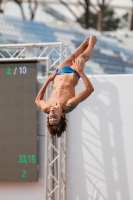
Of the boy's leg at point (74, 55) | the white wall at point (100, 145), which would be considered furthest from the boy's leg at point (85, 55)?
the white wall at point (100, 145)

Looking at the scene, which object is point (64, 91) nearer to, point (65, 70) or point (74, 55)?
point (65, 70)

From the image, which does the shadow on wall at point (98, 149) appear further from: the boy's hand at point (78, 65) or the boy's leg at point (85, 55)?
the boy's hand at point (78, 65)

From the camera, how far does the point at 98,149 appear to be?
6391 millimetres

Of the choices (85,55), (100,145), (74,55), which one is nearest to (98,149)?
(100,145)

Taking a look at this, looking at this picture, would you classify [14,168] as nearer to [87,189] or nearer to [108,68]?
[87,189]

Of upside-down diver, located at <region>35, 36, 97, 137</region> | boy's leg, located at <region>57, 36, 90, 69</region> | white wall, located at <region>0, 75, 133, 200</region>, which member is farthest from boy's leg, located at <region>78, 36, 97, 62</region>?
white wall, located at <region>0, 75, 133, 200</region>

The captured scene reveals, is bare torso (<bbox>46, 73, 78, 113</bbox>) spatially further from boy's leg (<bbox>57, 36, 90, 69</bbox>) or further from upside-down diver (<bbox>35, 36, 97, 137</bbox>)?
boy's leg (<bbox>57, 36, 90, 69</bbox>)

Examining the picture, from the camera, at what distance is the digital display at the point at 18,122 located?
6270 mm

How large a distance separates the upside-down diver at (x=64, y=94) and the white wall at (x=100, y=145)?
6.67 ft

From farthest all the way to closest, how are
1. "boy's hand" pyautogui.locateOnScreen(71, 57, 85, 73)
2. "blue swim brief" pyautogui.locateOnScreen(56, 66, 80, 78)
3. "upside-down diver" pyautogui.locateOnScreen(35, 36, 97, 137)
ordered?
"blue swim brief" pyautogui.locateOnScreen(56, 66, 80, 78) → "boy's hand" pyautogui.locateOnScreen(71, 57, 85, 73) → "upside-down diver" pyautogui.locateOnScreen(35, 36, 97, 137)

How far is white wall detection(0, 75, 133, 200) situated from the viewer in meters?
6.30

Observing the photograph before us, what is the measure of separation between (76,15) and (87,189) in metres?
14.7

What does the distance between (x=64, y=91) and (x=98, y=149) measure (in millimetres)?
2494

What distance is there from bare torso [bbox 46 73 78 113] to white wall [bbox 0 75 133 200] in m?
2.21
